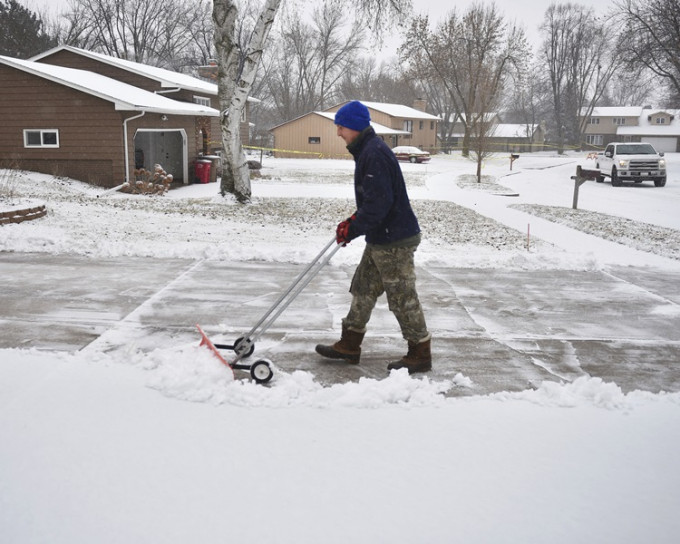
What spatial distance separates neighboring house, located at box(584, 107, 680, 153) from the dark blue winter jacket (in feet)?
282

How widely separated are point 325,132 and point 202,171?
97.3 ft

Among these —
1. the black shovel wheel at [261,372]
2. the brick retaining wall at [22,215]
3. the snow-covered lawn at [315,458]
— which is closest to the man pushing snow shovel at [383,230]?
the snow-covered lawn at [315,458]

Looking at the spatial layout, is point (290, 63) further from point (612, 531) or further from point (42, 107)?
point (612, 531)

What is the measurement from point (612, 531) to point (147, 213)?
12.5 meters

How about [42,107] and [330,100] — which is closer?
[42,107]

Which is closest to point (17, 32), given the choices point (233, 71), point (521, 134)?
point (233, 71)

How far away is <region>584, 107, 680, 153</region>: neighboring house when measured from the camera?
8300 cm

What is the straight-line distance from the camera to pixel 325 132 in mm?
52438

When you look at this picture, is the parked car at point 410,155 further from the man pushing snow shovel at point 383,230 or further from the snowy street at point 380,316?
the man pushing snow shovel at point 383,230

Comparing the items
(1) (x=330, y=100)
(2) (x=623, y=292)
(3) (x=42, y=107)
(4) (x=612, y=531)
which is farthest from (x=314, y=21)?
(4) (x=612, y=531)

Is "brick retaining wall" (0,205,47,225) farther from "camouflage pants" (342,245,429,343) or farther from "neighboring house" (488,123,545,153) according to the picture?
"neighboring house" (488,123,545,153)

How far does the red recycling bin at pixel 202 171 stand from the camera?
24.0 m

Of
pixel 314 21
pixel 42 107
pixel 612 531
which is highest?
pixel 314 21

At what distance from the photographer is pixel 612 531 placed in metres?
2.92
